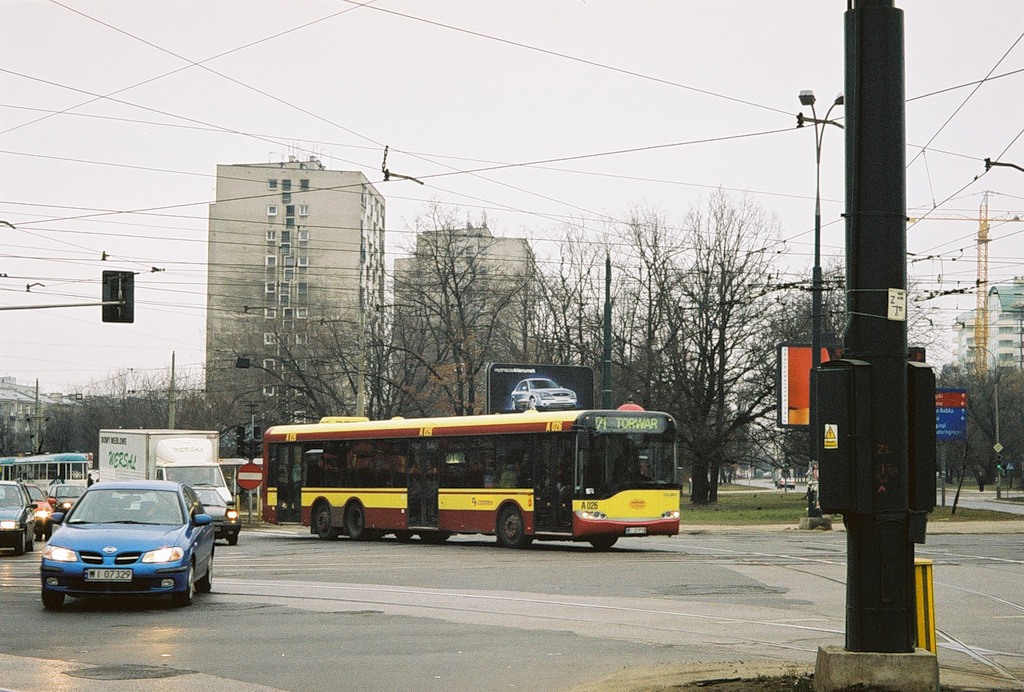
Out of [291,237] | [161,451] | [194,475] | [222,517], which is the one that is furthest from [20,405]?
[222,517]

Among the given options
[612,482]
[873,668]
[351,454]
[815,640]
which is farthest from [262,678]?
[351,454]

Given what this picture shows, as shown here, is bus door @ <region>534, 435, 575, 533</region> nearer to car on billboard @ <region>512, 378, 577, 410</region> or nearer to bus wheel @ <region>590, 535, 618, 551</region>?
bus wheel @ <region>590, 535, 618, 551</region>

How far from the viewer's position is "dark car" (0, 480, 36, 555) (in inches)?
1056

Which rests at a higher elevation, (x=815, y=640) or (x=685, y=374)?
(x=685, y=374)

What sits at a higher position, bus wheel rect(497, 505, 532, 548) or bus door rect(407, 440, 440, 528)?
bus door rect(407, 440, 440, 528)

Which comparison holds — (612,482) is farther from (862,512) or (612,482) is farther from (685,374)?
(685,374)

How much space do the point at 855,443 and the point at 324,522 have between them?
89.5 ft

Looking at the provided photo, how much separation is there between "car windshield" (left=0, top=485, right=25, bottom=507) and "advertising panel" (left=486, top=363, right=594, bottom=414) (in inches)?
965

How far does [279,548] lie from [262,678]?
65.5 ft

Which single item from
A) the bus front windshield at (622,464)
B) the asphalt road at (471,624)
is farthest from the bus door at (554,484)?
the asphalt road at (471,624)

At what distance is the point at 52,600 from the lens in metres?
15.2

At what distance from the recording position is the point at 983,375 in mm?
111500

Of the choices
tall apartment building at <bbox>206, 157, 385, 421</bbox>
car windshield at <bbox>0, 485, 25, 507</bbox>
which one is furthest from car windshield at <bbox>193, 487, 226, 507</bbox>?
tall apartment building at <bbox>206, 157, 385, 421</bbox>

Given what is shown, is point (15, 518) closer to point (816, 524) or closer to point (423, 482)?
point (423, 482)
